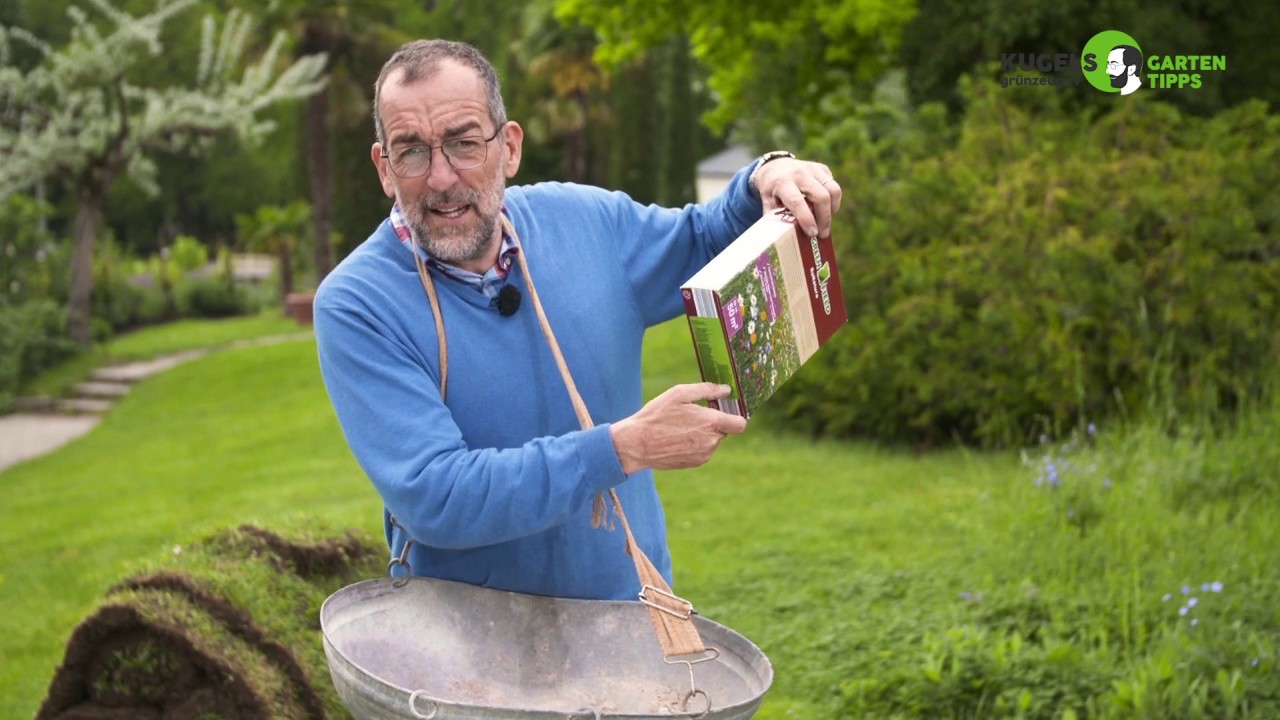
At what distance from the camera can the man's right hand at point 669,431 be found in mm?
2426

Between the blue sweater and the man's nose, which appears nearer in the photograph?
the blue sweater

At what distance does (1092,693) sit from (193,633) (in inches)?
109

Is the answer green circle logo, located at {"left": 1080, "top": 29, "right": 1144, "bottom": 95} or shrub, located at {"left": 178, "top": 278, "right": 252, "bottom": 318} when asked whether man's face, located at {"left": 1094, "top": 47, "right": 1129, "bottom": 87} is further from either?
shrub, located at {"left": 178, "top": 278, "right": 252, "bottom": 318}

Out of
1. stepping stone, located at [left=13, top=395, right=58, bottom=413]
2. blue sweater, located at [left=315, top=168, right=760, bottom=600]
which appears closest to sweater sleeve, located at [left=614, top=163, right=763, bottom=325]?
blue sweater, located at [left=315, top=168, right=760, bottom=600]

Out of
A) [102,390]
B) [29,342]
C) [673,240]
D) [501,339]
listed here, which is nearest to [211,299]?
[29,342]

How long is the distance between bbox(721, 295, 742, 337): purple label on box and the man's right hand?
0.36ft

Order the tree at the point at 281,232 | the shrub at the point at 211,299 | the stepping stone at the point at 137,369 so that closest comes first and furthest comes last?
the stepping stone at the point at 137,369
the shrub at the point at 211,299
the tree at the point at 281,232

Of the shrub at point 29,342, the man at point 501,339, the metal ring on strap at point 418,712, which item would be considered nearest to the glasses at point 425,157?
the man at point 501,339

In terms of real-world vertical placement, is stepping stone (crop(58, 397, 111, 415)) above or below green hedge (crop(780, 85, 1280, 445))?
below

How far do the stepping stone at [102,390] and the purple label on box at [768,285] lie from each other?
18985 millimetres

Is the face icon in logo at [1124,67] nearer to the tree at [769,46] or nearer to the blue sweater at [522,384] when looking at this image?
the tree at [769,46]

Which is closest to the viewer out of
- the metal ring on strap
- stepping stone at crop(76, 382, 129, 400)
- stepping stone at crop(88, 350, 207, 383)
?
the metal ring on strap

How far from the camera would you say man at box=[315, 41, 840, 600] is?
8.05ft

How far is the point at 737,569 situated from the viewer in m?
7.50
